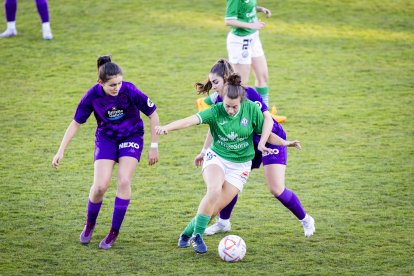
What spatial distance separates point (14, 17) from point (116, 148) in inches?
342

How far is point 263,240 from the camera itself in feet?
24.6

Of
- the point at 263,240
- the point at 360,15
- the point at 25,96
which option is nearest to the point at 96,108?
the point at 263,240

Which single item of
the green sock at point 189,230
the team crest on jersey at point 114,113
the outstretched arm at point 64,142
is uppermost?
the team crest on jersey at point 114,113

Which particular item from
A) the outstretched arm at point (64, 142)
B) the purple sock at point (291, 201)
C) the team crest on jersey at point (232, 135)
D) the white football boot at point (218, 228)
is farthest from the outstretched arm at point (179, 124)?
the white football boot at point (218, 228)

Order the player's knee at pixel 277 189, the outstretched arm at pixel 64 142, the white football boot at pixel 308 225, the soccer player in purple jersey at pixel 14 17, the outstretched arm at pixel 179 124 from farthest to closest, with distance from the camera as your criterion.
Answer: the soccer player in purple jersey at pixel 14 17 < the white football boot at pixel 308 225 < the player's knee at pixel 277 189 < the outstretched arm at pixel 64 142 < the outstretched arm at pixel 179 124

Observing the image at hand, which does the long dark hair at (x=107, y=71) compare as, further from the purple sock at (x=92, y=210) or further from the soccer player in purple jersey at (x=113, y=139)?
the purple sock at (x=92, y=210)

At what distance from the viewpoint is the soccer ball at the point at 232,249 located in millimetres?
6879

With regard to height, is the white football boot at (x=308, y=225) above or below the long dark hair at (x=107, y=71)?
below

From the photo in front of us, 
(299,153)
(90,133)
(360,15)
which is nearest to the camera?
(299,153)

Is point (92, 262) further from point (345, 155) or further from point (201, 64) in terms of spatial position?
point (201, 64)

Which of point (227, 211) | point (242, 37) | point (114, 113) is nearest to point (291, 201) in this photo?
point (227, 211)

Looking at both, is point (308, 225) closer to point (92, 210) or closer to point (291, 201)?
point (291, 201)

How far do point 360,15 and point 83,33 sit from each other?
6.27m

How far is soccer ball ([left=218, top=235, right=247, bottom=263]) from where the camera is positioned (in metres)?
6.88
